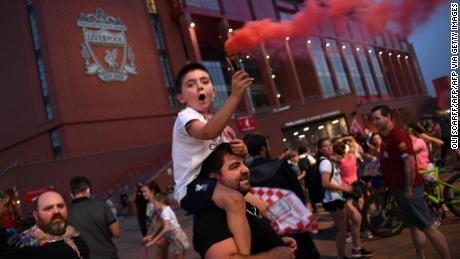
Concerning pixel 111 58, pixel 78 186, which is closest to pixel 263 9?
pixel 111 58

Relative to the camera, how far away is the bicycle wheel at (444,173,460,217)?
724 cm

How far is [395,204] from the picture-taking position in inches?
304

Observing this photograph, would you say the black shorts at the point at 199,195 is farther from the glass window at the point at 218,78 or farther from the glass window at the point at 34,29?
the glass window at the point at 218,78

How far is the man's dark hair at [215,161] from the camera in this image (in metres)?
2.23

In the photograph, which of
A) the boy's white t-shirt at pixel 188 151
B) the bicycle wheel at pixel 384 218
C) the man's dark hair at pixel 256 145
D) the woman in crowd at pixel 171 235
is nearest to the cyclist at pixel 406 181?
the man's dark hair at pixel 256 145

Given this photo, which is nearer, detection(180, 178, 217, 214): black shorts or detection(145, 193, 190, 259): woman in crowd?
detection(180, 178, 217, 214): black shorts

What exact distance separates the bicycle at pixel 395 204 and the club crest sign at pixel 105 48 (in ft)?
85.7

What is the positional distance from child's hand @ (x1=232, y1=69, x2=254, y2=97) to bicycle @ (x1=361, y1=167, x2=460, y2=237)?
6.39m

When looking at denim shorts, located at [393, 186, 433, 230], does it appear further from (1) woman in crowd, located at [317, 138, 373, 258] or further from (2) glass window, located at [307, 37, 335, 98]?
(2) glass window, located at [307, 37, 335, 98]

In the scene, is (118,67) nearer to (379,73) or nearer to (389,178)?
(389,178)

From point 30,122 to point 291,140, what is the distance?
901 inches

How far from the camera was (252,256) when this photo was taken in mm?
2033

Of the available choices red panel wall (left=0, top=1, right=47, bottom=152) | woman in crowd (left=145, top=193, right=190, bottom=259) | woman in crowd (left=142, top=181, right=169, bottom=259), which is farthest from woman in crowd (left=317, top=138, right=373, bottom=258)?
red panel wall (left=0, top=1, right=47, bottom=152)

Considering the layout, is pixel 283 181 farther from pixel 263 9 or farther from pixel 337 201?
pixel 263 9
